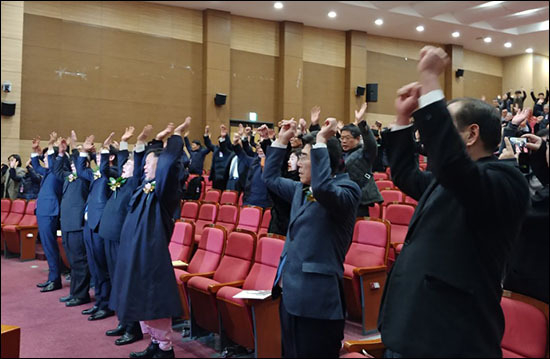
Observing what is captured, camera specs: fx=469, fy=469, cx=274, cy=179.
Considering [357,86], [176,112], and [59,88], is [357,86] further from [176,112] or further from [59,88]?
[59,88]

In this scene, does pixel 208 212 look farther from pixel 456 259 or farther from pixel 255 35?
pixel 255 35

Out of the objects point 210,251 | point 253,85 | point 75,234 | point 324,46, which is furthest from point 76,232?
point 324,46

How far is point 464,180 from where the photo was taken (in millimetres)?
957

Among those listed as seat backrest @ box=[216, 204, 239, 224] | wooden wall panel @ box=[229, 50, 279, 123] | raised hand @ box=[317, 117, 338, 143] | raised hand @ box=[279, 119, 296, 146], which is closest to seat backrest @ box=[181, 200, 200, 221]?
seat backrest @ box=[216, 204, 239, 224]

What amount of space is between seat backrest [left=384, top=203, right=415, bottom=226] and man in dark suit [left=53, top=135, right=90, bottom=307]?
270cm

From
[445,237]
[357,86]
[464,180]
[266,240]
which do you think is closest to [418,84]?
[464,180]

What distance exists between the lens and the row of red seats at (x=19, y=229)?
6137 millimetres

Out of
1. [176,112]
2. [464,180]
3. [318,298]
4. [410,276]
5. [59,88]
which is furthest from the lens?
[176,112]

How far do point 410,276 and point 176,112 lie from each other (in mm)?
9621

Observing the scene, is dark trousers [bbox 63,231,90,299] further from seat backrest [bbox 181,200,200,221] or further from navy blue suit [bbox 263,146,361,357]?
navy blue suit [bbox 263,146,361,357]

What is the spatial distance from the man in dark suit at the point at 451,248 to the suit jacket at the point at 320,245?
691 mm

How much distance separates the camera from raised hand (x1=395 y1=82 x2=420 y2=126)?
1092 mm

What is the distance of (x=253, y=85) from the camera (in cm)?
1109

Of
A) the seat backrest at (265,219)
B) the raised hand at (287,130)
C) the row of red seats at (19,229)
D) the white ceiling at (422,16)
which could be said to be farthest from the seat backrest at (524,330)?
the white ceiling at (422,16)
